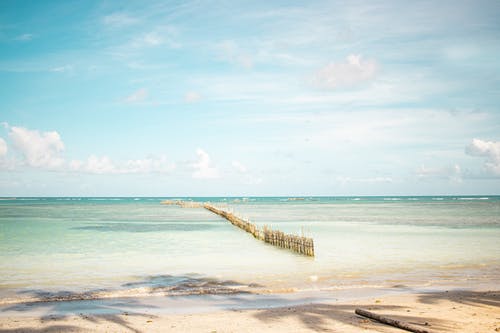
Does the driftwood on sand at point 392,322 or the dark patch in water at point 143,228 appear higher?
the driftwood on sand at point 392,322

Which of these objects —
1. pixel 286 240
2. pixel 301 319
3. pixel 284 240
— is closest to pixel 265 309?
pixel 301 319

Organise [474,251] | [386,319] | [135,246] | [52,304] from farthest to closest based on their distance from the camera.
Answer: [135,246]
[474,251]
[52,304]
[386,319]

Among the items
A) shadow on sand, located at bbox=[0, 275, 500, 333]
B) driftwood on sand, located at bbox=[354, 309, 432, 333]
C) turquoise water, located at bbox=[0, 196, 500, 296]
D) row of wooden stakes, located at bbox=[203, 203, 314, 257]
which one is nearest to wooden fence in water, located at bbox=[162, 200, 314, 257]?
row of wooden stakes, located at bbox=[203, 203, 314, 257]

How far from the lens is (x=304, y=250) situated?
1038 inches

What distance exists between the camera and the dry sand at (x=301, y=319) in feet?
36.0

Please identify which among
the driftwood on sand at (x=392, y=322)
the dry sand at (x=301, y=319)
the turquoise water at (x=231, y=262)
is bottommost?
the turquoise water at (x=231, y=262)

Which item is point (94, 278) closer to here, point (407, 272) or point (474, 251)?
point (407, 272)

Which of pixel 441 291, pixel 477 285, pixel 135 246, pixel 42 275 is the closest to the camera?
pixel 441 291

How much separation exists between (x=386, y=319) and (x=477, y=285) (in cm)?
827

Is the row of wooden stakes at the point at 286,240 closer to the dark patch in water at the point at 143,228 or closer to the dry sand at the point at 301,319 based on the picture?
the dark patch in water at the point at 143,228

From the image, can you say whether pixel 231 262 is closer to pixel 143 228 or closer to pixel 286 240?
pixel 286 240

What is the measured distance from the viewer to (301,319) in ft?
38.8

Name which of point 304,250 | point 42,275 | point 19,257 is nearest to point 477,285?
point 304,250

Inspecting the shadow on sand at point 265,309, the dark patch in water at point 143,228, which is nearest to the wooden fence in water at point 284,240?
the dark patch in water at point 143,228
